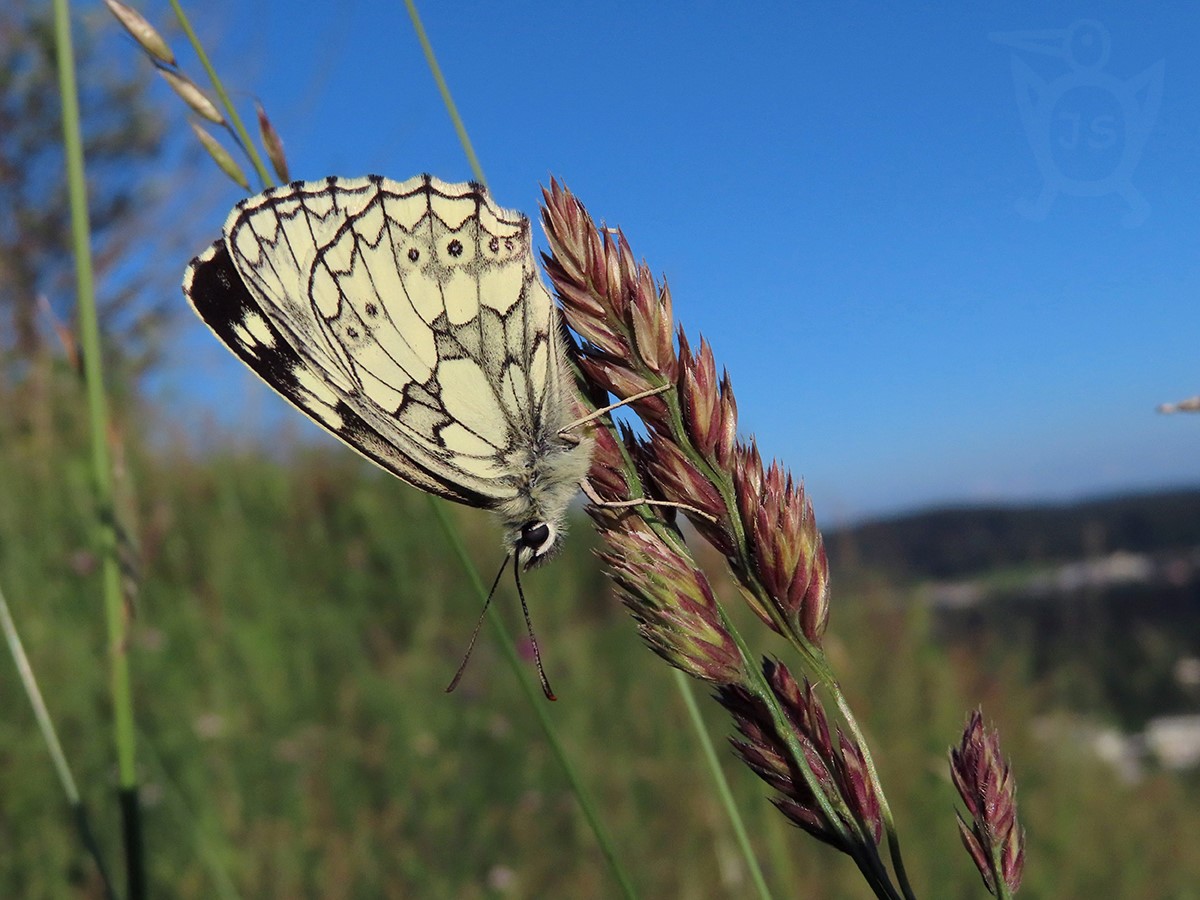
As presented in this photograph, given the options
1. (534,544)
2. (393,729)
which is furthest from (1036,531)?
(534,544)

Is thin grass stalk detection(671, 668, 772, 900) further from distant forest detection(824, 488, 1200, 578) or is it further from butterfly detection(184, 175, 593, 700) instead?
distant forest detection(824, 488, 1200, 578)

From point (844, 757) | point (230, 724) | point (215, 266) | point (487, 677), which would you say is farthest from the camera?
point (487, 677)

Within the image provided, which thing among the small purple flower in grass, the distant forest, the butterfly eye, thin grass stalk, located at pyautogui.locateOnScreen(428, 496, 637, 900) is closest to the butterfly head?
the butterfly eye

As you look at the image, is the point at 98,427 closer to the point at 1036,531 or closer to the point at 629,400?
the point at 629,400

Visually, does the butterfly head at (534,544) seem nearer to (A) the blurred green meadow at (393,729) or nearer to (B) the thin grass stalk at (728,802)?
(B) the thin grass stalk at (728,802)

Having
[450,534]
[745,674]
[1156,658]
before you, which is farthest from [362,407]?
[1156,658]

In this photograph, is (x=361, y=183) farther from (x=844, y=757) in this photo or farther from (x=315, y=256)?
(x=844, y=757)
